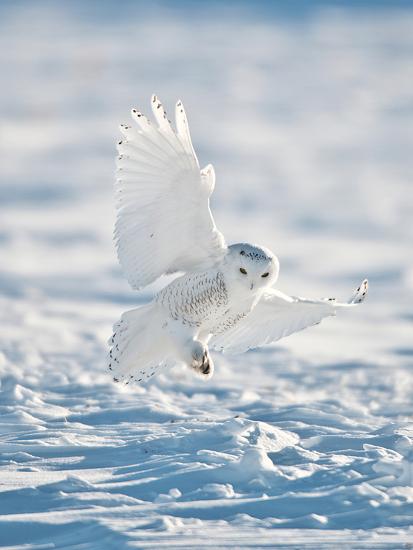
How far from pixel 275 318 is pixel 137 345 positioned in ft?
2.55

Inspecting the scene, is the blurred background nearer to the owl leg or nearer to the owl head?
→ the owl leg

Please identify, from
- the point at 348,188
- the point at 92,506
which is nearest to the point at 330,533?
the point at 92,506

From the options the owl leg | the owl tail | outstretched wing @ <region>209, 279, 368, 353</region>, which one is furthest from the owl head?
outstretched wing @ <region>209, 279, 368, 353</region>

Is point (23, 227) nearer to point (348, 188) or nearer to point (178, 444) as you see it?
point (348, 188)

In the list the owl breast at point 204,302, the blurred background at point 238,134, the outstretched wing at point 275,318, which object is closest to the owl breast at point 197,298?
the owl breast at point 204,302

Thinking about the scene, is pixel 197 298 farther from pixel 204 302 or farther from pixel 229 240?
pixel 229 240

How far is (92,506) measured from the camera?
4.04 m

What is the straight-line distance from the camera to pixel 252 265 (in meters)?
4.84

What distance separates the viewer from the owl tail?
209 inches

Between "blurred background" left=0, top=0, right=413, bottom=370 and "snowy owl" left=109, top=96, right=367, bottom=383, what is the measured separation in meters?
3.10

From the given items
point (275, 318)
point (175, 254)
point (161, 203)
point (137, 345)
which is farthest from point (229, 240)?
point (161, 203)

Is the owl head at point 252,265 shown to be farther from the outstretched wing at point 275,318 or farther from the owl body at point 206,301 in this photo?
the outstretched wing at point 275,318

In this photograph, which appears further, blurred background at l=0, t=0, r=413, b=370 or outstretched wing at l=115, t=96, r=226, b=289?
blurred background at l=0, t=0, r=413, b=370

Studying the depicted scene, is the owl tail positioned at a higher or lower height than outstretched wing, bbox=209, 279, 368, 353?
lower
